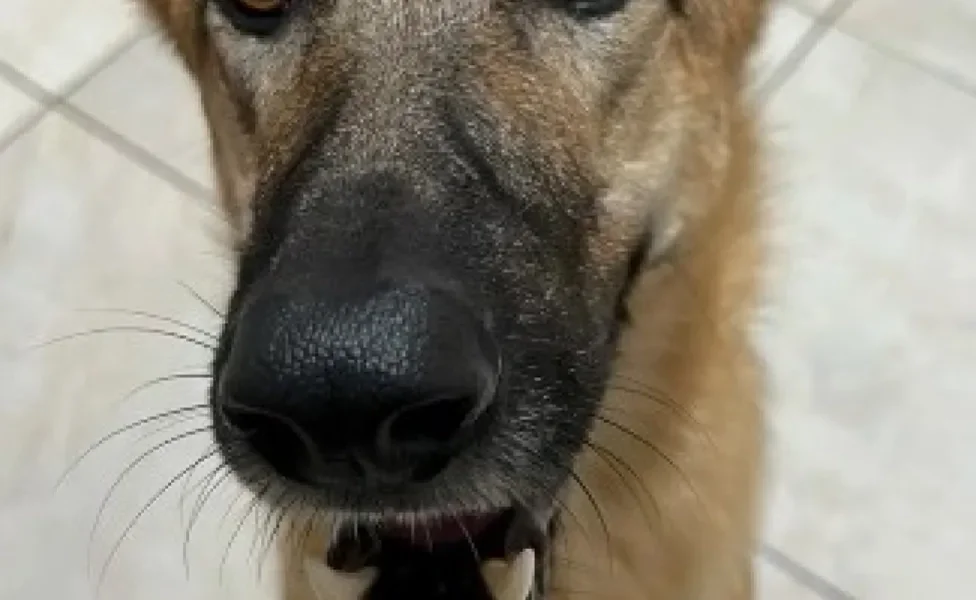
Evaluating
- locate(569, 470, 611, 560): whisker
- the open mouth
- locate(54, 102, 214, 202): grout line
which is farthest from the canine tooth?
locate(54, 102, 214, 202): grout line

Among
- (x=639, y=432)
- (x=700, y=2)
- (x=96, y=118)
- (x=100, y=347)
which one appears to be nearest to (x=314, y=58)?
(x=700, y=2)

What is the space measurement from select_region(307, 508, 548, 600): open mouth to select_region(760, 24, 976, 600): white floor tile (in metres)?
0.51

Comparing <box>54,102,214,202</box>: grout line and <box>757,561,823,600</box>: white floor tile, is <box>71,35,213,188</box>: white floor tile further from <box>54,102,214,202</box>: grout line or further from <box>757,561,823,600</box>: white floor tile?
<box>757,561,823,600</box>: white floor tile

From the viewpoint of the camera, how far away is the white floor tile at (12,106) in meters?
2.36

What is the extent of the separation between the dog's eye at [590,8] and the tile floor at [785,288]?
1.48 feet

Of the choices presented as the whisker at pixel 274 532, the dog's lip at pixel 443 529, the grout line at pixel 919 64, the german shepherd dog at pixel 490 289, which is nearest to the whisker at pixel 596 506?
the german shepherd dog at pixel 490 289

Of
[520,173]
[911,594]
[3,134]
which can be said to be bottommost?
[911,594]

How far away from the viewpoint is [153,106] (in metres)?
2.37

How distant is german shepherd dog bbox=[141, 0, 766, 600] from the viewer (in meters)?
1.09

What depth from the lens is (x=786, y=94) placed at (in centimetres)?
231

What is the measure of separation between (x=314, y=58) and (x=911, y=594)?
3.40 feet

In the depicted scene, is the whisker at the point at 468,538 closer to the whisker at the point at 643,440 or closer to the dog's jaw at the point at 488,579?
Result: the dog's jaw at the point at 488,579

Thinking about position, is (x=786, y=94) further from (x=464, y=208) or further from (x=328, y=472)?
(x=328, y=472)

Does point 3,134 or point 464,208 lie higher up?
point 464,208
